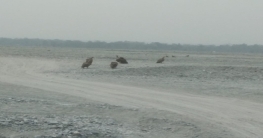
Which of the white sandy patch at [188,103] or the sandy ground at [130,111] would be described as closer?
the sandy ground at [130,111]

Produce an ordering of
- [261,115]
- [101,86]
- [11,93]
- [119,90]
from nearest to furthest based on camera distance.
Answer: [261,115]
[11,93]
[119,90]
[101,86]

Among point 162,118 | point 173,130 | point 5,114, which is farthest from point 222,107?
point 5,114

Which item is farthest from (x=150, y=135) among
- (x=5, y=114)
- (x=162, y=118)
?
(x=5, y=114)

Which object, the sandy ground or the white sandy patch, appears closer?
the sandy ground

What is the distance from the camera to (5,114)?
10.4 metres

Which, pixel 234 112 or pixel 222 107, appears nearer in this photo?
pixel 234 112

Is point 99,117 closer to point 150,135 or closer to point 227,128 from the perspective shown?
point 150,135

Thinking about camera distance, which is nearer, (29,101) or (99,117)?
(99,117)

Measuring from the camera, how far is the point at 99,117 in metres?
10.5

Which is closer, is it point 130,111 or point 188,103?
point 130,111

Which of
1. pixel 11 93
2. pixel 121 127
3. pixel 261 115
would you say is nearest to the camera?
pixel 121 127

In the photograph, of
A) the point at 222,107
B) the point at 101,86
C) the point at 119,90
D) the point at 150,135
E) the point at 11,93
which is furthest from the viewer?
the point at 101,86

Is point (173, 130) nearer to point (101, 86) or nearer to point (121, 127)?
point (121, 127)

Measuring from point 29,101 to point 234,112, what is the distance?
6037 mm
